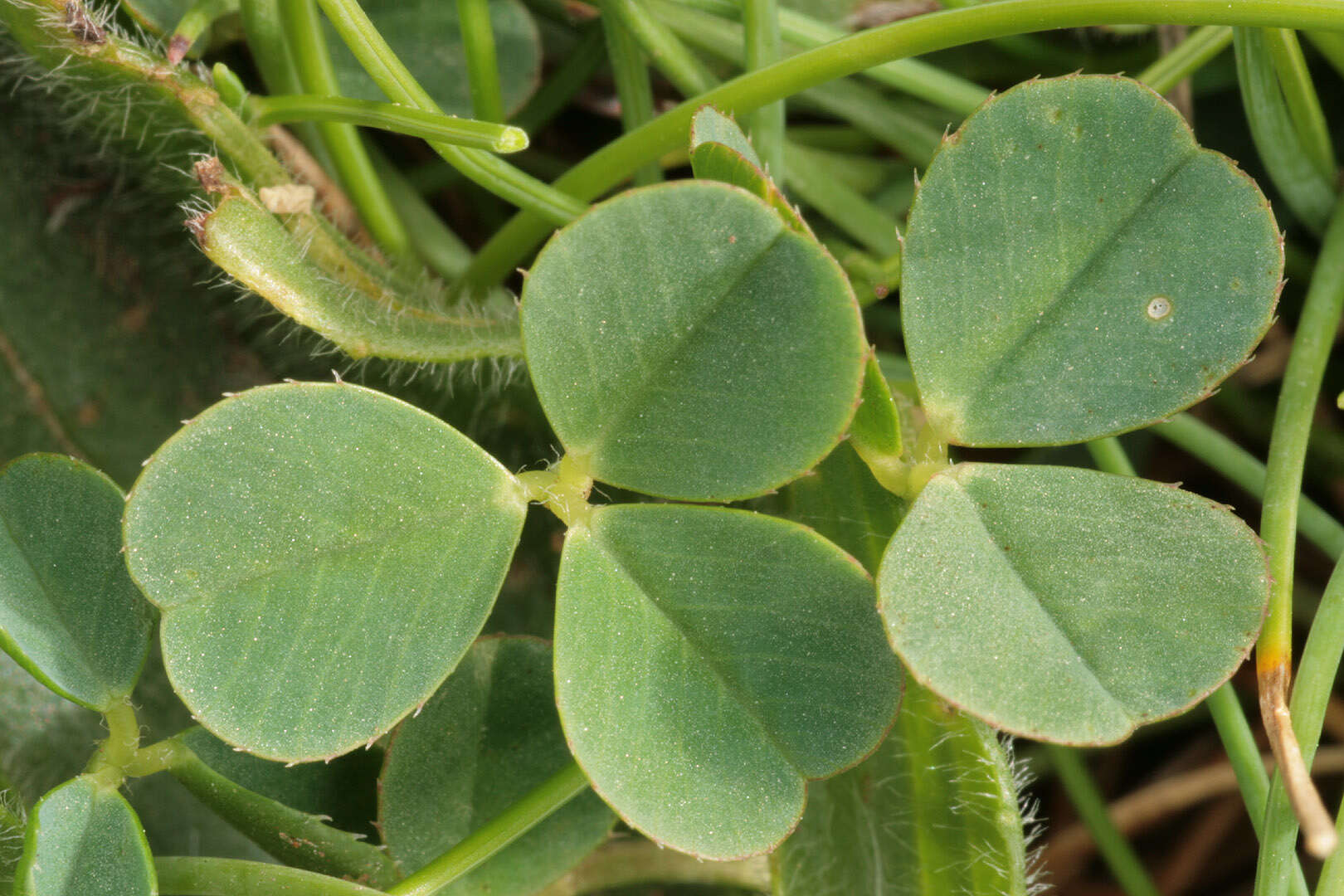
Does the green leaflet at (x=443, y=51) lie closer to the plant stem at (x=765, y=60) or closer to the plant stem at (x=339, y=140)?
the plant stem at (x=339, y=140)

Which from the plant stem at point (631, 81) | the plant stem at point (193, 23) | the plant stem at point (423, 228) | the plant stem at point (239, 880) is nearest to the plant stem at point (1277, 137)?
the plant stem at point (631, 81)

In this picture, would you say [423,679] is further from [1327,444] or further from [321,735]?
[1327,444]

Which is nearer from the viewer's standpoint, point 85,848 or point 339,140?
point 85,848

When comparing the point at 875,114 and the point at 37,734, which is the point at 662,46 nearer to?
the point at 875,114

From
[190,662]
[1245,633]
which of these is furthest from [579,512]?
[1245,633]

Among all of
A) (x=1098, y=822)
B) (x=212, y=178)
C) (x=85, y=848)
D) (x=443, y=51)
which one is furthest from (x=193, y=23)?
(x=1098, y=822)
